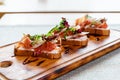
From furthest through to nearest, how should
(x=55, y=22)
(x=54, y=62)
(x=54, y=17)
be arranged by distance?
1. (x=54, y=17)
2. (x=55, y=22)
3. (x=54, y=62)

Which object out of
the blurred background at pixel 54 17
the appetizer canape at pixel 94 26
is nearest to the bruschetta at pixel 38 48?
the blurred background at pixel 54 17

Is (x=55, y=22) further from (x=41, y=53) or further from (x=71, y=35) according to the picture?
(x=41, y=53)

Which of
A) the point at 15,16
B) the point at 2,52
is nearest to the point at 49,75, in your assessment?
the point at 2,52
